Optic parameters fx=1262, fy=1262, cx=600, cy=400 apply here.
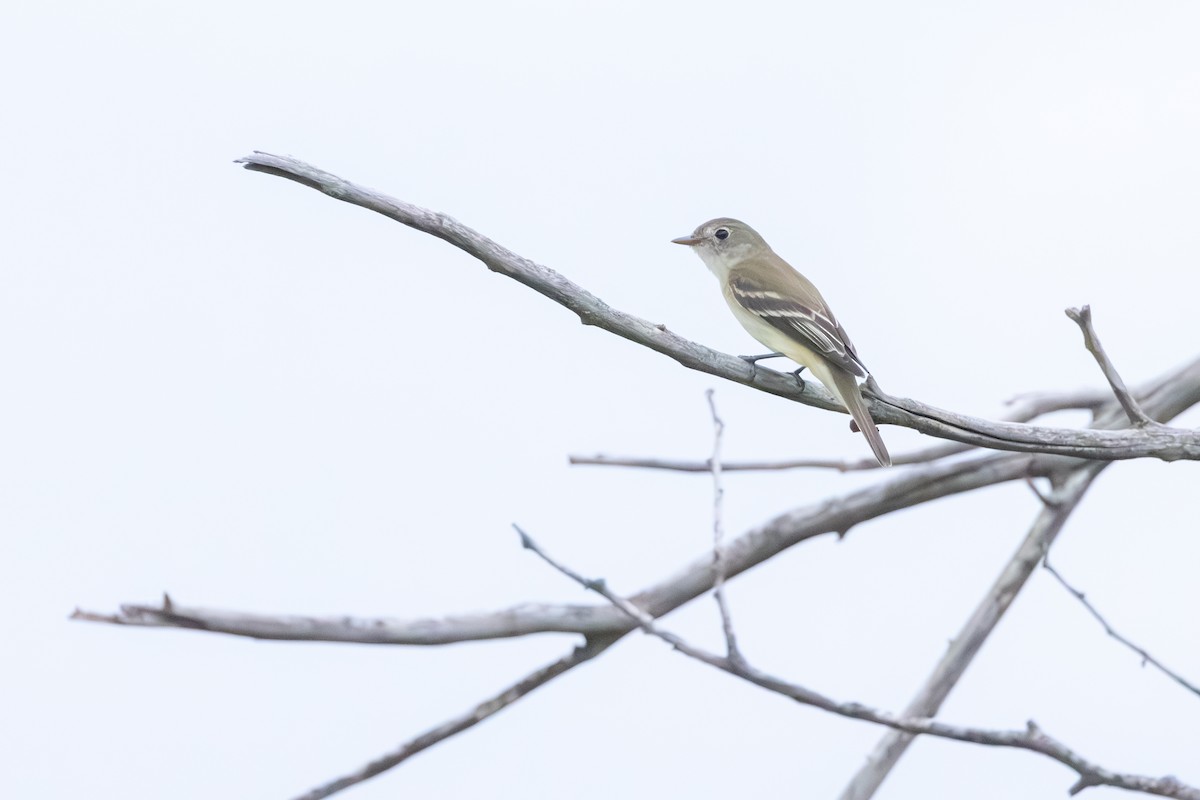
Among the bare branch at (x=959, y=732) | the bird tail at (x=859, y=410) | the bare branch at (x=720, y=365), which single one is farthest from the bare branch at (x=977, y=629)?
the bare branch at (x=959, y=732)

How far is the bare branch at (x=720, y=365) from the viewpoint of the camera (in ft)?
10.4

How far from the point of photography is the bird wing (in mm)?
4508

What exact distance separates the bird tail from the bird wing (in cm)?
4

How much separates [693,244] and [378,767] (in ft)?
11.3

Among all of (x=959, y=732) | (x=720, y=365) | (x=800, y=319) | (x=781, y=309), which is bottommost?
(x=959, y=732)

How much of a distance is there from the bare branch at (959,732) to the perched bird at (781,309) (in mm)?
1206

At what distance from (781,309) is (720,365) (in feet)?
5.44

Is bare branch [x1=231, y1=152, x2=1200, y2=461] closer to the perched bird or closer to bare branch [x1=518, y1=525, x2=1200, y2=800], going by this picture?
the perched bird

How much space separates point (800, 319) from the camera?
499 centimetres

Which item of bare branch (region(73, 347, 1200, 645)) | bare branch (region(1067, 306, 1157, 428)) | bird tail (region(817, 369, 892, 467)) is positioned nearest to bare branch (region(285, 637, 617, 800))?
bare branch (region(73, 347, 1200, 645))

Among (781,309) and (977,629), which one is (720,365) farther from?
(977,629)

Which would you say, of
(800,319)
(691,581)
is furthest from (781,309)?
(691,581)

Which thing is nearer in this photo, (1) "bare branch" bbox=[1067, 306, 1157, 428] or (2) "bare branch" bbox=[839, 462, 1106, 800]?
(1) "bare branch" bbox=[1067, 306, 1157, 428]

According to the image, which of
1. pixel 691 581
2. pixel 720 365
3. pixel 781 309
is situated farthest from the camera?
pixel 781 309
